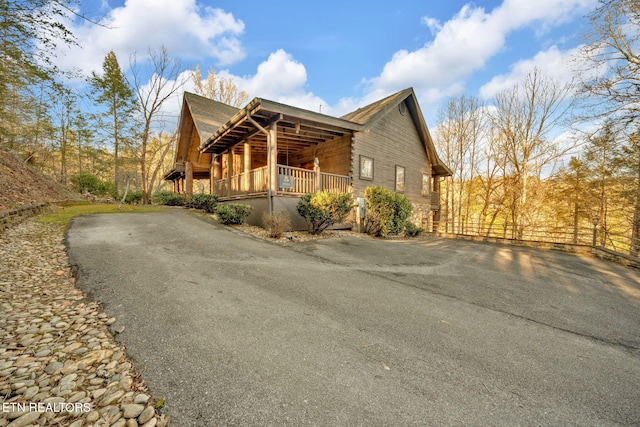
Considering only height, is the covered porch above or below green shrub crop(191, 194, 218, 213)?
above

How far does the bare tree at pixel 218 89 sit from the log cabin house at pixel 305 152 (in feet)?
31.5

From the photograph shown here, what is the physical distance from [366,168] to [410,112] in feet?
20.9

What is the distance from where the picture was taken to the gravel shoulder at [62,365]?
166 cm

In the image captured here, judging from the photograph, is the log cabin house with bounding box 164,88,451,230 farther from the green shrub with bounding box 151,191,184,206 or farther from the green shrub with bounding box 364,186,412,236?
the green shrub with bounding box 151,191,184,206

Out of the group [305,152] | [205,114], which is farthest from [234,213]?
[205,114]

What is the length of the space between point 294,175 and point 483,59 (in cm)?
1640

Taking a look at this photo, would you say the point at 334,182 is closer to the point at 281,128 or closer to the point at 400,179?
the point at 281,128

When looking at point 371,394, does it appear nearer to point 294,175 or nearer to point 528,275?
point 528,275

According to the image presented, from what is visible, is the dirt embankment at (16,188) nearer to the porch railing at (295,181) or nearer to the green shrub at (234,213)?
the green shrub at (234,213)

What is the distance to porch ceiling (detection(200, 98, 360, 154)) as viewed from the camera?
Answer: 9031 millimetres

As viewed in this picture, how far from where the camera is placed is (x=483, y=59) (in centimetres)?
1695

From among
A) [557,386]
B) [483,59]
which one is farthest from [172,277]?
[483,59]

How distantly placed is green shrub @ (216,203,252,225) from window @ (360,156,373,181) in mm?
6060

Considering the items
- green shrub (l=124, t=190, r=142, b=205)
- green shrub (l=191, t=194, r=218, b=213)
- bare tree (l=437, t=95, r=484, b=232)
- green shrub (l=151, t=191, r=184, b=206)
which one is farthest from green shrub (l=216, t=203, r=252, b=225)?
bare tree (l=437, t=95, r=484, b=232)
